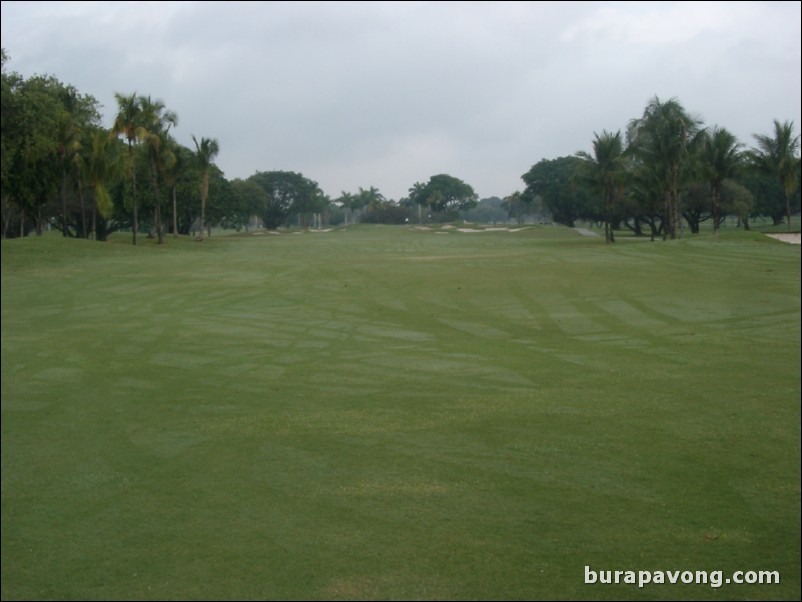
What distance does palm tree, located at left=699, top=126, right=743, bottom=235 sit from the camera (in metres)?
44.1

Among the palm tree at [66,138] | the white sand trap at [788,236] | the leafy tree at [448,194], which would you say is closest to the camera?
the white sand trap at [788,236]

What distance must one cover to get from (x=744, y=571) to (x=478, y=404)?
4.13 metres

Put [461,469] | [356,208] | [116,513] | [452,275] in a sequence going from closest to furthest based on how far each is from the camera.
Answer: [116,513], [461,469], [452,275], [356,208]

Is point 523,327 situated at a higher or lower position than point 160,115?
lower

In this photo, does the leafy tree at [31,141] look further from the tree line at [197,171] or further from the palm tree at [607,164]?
the palm tree at [607,164]

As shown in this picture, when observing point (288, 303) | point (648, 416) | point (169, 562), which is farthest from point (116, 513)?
point (288, 303)

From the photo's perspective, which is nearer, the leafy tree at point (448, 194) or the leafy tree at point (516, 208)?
the leafy tree at point (516, 208)

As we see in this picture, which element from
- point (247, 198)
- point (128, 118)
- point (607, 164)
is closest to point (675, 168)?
point (607, 164)

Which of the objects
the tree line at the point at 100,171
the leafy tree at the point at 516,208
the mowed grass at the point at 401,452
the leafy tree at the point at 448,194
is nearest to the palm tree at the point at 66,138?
the tree line at the point at 100,171

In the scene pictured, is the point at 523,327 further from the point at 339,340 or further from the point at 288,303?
the point at 288,303

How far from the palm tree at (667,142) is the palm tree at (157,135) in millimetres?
26334

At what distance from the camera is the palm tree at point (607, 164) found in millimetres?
45781

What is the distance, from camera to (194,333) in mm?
13477

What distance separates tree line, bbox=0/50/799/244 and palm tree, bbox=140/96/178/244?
78mm
